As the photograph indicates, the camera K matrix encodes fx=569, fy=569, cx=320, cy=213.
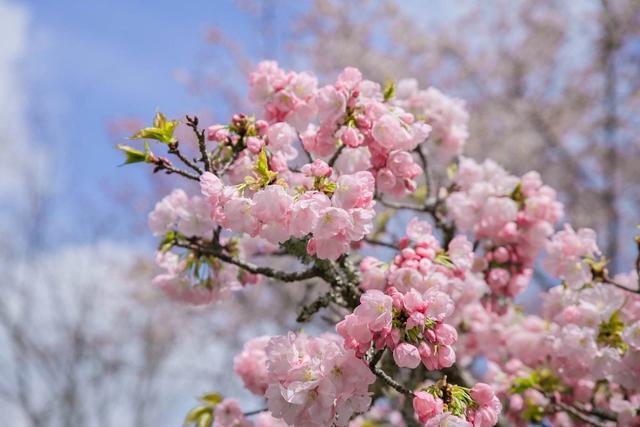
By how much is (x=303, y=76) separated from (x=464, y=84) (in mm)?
9921

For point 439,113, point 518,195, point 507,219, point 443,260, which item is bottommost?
point 443,260

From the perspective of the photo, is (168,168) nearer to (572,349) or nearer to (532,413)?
(572,349)

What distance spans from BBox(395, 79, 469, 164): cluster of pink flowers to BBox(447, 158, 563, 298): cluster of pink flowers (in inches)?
9.2

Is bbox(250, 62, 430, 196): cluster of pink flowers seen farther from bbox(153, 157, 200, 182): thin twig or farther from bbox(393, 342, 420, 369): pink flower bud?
bbox(393, 342, 420, 369): pink flower bud

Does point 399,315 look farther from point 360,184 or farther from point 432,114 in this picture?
point 432,114

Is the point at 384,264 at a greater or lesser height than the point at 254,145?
lesser

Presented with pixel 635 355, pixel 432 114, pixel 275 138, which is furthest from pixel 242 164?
pixel 635 355

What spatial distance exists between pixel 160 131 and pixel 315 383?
903 millimetres

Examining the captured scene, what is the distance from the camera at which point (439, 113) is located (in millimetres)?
2715

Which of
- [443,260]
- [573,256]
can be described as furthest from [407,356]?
[573,256]

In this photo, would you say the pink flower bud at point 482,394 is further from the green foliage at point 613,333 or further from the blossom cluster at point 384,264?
the green foliage at point 613,333

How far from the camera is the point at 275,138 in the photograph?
1.85 meters

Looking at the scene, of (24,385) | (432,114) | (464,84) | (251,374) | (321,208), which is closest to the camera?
(321,208)

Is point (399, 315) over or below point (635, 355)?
below
